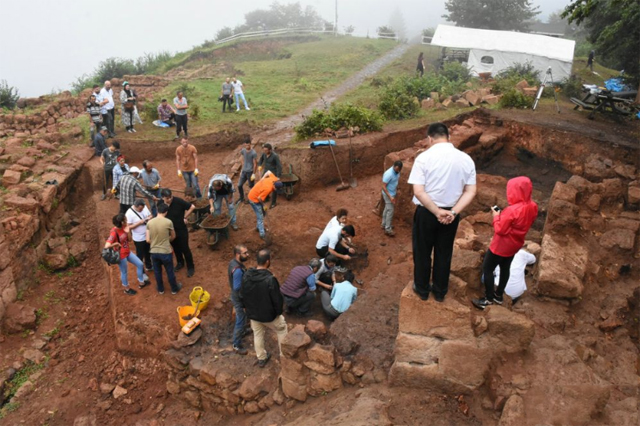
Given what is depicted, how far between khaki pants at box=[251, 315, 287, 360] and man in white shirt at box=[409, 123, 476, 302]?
7.96 ft

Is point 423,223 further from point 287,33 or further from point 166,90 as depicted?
point 287,33

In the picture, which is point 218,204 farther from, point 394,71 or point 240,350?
point 394,71

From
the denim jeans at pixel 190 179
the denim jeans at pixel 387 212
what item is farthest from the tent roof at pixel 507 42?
the denim jeans at pixel 190 179

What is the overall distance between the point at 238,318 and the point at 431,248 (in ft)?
10.7

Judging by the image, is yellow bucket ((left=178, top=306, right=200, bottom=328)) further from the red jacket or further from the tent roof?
the tent roof

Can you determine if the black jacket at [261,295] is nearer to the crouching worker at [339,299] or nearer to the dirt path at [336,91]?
the crouching worker at [339,299]

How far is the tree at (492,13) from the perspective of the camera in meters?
35.2

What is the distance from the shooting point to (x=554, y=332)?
555 centimetres

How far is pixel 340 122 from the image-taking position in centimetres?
1327

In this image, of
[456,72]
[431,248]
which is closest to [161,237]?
[431,248]

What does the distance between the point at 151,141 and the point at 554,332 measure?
12.5 meters

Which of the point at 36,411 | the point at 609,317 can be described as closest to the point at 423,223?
the point at 609,317

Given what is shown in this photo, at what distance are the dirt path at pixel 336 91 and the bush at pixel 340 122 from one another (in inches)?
35.4

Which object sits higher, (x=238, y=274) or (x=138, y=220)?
(x=138, y=220)
